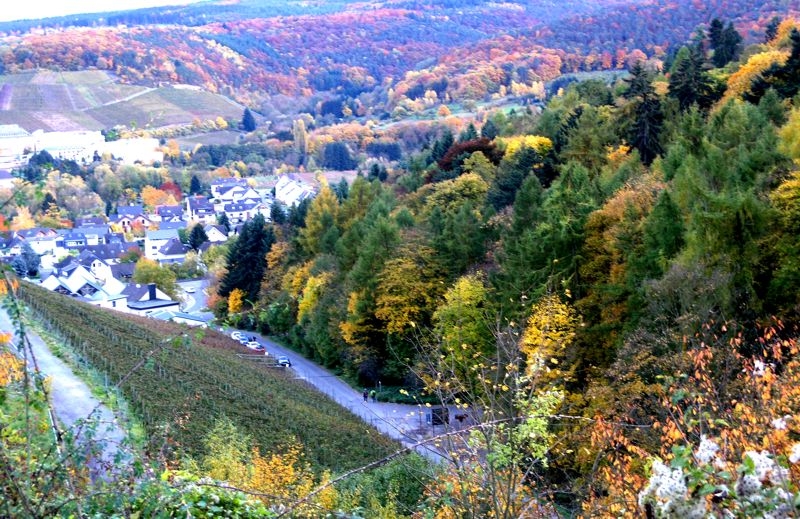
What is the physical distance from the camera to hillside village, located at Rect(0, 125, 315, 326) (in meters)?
45.8

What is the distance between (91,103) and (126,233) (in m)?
60.6

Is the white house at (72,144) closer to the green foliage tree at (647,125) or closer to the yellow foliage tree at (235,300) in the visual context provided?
the yellow foliage tree at (235,300)

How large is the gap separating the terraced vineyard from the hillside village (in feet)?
25.8

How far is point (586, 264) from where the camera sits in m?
19.3

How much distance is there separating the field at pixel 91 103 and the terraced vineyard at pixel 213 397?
9043cm

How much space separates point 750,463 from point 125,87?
463 feet

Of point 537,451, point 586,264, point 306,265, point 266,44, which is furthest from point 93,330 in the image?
point 266,44

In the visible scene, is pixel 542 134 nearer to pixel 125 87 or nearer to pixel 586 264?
pixel 586 264

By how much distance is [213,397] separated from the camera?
20.6 m

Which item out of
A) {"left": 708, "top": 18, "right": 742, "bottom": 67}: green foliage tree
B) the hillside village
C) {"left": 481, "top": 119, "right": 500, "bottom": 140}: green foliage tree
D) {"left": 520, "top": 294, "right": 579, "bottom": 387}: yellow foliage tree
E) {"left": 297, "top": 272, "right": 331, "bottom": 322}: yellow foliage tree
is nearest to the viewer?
{"left": 520, "top": 294, "right": 579, "bottom": 387}: yellow foliage tree

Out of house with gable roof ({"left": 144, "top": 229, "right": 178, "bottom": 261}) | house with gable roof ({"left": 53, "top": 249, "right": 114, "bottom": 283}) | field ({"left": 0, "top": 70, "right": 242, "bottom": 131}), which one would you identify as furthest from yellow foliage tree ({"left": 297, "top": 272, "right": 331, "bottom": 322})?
field ({"left": 0, "top": 70, "right": 242, "bottom": 131})

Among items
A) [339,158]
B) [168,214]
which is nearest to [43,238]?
[168,214]

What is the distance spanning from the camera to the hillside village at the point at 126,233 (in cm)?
4575

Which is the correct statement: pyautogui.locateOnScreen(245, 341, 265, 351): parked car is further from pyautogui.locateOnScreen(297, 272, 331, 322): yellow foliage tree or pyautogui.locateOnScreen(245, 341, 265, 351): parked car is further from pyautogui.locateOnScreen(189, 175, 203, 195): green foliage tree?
pyautogui.locateOnScreen(189, 175, 203, 195): green foliage tree
